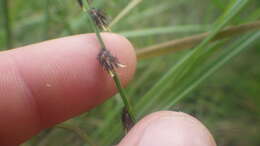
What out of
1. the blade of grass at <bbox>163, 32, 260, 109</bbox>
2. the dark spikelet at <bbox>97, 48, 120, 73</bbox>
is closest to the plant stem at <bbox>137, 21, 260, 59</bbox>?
the blade of grass at <bbox>163, 32, 260, 109</bbox>

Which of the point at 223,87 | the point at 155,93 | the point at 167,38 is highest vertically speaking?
the point at 155,93

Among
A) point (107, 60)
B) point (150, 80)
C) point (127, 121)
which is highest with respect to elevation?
point (107, 60)

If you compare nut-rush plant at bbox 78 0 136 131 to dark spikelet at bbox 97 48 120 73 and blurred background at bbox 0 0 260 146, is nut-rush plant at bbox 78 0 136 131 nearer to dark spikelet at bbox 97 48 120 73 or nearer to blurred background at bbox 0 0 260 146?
dark spikelet at bbox 97 48 120 73

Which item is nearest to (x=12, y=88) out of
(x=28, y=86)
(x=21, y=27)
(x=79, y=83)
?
(x=28, y=86)

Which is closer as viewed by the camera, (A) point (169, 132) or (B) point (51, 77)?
(A) point (169, 132)

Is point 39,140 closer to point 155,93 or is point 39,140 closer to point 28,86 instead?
point 28,86

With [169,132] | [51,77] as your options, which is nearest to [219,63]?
[169,132]

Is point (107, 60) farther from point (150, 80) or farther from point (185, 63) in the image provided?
point (150, 80)

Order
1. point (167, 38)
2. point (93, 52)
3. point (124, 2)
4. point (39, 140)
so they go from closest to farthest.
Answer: point (93, 52) → point (39, 140) → point (124, 2) → point (167, 38)
